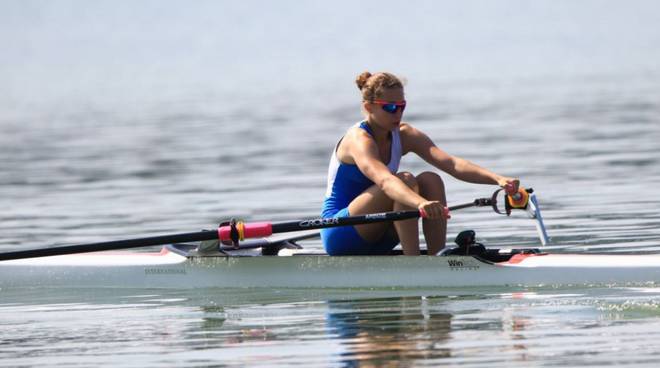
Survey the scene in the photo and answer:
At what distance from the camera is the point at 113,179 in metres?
22.6

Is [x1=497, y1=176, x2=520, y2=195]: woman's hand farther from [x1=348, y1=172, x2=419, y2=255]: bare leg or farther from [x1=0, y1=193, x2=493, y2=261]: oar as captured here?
[x1=348, y1=172, x2=419, y2=255]: bare leg

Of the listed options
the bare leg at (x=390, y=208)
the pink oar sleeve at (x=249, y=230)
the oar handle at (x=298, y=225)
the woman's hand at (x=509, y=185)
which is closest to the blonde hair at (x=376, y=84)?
the bare leg at (x=390, y=208)

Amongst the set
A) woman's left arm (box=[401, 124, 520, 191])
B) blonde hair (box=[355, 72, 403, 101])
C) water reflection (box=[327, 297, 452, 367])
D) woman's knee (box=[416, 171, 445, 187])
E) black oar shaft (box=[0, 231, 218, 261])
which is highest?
blonde hair (box=[355, 72, 403, 101])

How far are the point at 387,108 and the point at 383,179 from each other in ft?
1.76

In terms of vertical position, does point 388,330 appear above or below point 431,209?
below

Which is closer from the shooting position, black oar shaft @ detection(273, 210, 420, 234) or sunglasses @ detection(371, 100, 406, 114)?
black oar shaft @ detection(273, 210, 420, 234)

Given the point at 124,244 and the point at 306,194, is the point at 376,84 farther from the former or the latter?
the point at 306,194

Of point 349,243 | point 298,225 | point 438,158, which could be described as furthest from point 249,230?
point 438,158

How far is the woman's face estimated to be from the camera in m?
11.6

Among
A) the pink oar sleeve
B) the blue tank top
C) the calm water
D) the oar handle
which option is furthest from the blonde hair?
the calm water

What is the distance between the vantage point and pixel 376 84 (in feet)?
38.1

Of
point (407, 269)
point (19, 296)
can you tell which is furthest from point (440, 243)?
point (19, 296)

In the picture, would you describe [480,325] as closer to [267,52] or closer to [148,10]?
[267,52]

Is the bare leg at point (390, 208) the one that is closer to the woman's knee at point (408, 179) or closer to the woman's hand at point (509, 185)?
the woman's knee at point (408, 179)
